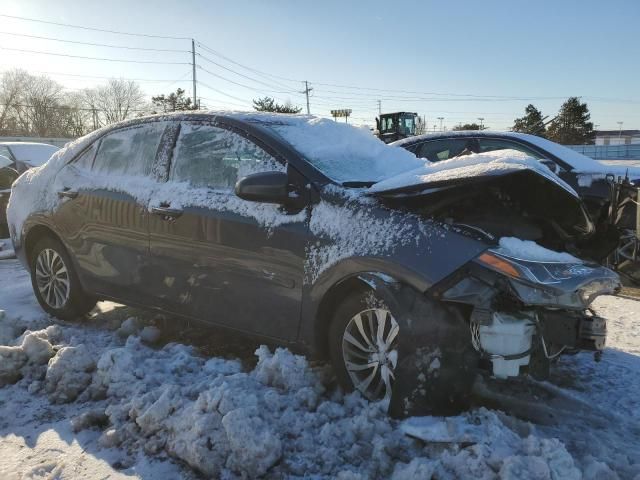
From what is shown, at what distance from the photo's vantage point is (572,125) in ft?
156

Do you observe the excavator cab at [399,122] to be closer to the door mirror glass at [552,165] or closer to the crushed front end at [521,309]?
the door mirror glass at [552,165]

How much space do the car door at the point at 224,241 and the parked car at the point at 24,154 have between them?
8.28 metres

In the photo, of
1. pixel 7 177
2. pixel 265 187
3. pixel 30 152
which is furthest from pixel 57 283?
pixel 30 152

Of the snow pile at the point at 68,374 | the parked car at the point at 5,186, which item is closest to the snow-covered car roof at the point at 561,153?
the snow pile at the point at 68,374

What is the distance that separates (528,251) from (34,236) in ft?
13.7

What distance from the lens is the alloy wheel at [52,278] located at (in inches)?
192

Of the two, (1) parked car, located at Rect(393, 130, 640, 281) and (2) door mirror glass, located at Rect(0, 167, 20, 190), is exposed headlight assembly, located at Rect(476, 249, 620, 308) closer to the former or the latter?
(1) parked car, located at Rect(393, 130, 640, 281)

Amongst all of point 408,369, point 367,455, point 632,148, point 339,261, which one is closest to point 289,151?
point 339,261

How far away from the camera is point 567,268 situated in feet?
9.58

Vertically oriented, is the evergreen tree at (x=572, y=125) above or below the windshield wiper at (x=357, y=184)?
above

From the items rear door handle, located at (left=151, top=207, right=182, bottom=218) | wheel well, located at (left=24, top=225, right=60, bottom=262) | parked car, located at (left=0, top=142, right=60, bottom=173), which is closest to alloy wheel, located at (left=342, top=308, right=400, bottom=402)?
rear door handle, located at (left=151, top=207, right=182, bottom=218)

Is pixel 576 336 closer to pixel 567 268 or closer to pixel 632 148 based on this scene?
pixel 567 268

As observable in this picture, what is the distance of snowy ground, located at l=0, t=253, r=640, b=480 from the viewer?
2568 millimetres

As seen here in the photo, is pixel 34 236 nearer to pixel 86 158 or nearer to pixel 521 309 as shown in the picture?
pixel 86 158
